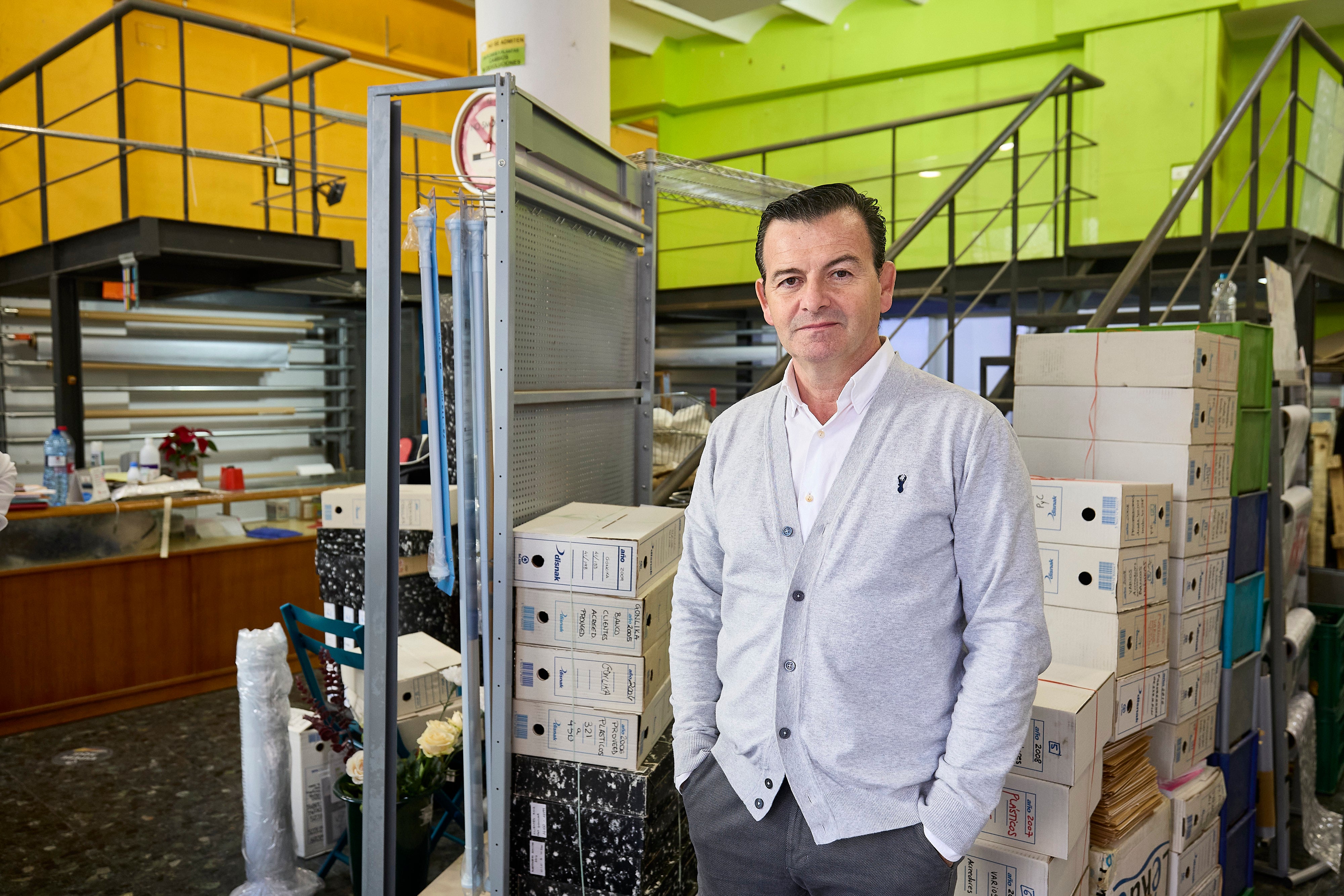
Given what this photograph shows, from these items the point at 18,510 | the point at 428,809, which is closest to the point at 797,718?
the point at 428,809

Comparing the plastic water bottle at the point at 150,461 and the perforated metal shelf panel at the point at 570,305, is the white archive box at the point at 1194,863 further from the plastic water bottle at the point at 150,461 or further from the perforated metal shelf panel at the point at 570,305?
the plastic water bottle at the point at 150,461

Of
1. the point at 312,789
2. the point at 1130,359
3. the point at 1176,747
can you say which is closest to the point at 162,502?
the point at 312,789

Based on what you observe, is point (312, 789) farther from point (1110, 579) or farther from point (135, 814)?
point (1110, 579)

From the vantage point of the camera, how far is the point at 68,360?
5.39 metres

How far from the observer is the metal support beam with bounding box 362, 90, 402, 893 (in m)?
2.12

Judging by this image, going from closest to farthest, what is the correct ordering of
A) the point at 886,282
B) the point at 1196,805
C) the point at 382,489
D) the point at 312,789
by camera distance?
the point at 886,282
the point at 382,489
the point at 1196,805
the point at 312,789

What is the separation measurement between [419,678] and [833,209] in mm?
2063

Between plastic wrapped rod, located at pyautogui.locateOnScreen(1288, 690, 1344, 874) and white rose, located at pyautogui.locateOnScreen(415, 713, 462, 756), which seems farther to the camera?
plastic wrapped rod, located at pyautogui.locateOnScreen(1288, 690, 1344, 874)

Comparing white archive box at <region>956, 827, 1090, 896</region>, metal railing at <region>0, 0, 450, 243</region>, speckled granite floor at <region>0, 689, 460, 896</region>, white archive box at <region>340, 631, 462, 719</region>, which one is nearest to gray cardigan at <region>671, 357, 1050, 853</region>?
white archive box at <region>956, 827, 1090, 896</region>

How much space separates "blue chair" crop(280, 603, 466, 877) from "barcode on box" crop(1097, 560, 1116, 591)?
1898 mm

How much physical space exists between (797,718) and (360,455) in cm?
768

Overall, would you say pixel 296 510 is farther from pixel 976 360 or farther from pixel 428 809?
pixel 976 360

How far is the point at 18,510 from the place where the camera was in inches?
161

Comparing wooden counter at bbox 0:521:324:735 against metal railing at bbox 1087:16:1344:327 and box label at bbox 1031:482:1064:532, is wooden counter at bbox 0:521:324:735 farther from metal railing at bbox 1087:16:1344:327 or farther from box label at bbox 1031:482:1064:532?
metal railing at bbox 1087:16:1344:327
